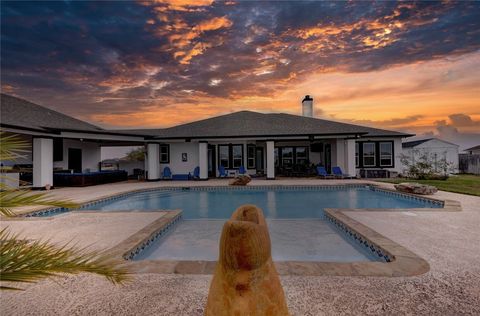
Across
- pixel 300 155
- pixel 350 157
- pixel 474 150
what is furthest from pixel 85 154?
pixel 474 150

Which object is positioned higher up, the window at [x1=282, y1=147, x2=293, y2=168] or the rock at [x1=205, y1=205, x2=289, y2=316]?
the window at [x1=282, y1=147, x2=293, y2=168]

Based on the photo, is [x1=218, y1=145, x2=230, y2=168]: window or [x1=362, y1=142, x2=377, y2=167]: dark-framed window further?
[x1=218, y1=145, x2=230, y2=168]: window

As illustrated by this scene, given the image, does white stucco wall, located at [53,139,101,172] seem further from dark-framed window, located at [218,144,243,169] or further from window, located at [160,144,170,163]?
dark-framed window, located at [218,144,243,169]

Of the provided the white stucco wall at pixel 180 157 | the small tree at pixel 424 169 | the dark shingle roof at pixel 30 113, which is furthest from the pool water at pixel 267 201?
the dark shingle roof at pixel 30 113

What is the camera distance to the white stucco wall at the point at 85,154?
727 inches

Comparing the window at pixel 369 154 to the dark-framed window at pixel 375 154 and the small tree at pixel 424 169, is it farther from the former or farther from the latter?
the small tree at pixel 424 169

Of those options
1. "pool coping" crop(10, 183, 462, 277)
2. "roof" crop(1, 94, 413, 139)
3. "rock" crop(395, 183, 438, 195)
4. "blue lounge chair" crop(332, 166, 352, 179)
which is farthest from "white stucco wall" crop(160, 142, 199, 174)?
"pool coping" crop(10, 183, 462, 277)

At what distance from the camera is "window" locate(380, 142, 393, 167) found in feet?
64.0

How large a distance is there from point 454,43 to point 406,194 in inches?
323

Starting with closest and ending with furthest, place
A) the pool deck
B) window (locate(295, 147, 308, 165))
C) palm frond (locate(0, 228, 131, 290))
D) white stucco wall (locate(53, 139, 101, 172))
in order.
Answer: palm frond (locate(0, 228, 131, 290))
the pool deck
white stucco wall (locate(53, 139, 101, 172))
window (locate(295, 147, 308, 165))

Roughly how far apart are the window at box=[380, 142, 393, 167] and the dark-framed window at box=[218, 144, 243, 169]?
11.1m

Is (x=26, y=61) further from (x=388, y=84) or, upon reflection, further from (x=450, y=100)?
(x=450, y=100)

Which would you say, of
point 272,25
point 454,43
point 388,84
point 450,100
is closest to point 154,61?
point 272,25

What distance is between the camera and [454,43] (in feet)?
40.8
